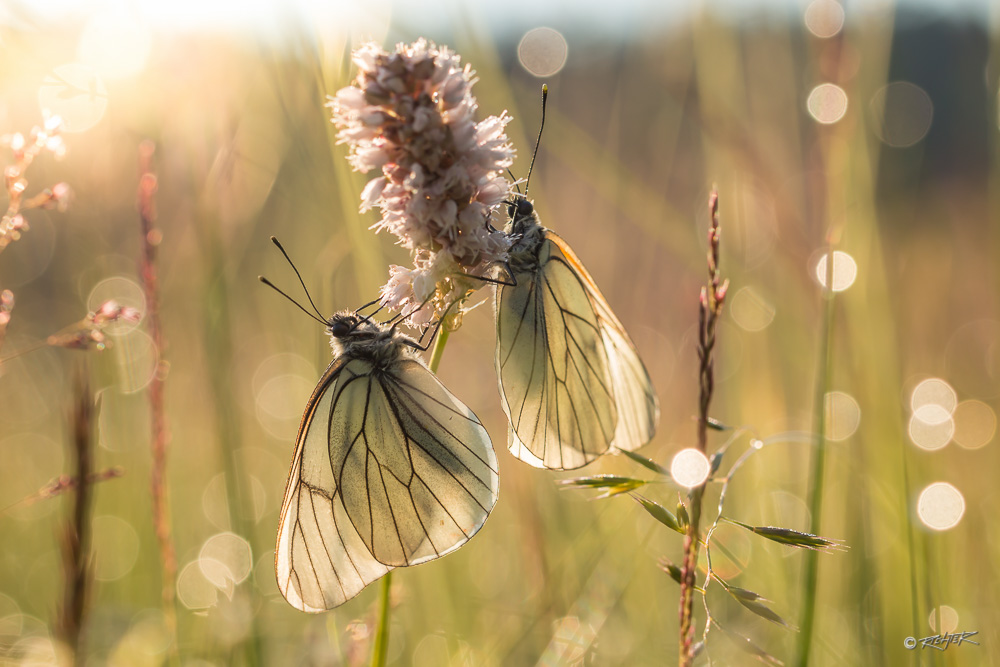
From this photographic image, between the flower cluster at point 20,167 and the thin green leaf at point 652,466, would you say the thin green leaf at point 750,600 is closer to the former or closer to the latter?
the thin green leaf at point 652,466

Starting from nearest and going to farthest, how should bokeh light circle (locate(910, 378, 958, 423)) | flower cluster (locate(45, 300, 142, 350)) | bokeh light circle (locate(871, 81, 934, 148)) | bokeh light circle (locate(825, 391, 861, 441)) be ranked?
flower cluster (locate(45, 300, 142, 350)) < bokeh light circle (locate(871, 81, 934, 148)) < bokeh light circle (locate(825, 391, 861, 441)) < bokeh light circle (locate(910, 378, 958, 423))

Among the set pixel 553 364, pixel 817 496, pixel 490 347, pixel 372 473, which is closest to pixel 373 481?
pixel 372 473

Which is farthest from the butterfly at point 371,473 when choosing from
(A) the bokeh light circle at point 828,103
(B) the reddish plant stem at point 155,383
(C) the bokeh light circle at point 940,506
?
(A) the bokeh light circle at point 828,103

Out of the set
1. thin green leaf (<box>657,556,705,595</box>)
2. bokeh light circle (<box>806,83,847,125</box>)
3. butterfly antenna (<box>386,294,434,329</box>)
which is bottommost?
thin green leaf (<box>657,556,705,595</box>)

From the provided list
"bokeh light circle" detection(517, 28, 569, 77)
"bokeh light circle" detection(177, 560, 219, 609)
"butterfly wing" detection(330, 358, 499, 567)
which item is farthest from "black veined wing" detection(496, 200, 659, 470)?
"bokeh light circle" detection(517, 28, 569, 77)

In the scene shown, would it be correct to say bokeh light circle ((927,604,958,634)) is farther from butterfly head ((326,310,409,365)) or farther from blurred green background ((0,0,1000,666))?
butterfly head ((326,310,409,365))

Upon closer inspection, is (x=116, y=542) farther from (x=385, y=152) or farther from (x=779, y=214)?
(x=779, y=214)

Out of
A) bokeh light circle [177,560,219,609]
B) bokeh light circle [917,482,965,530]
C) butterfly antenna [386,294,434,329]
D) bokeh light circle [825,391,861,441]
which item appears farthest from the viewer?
bokeh light circle [825,391,861,441]

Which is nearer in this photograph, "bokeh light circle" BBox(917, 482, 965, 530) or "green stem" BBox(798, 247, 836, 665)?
"green stem" BBox(798, 247, 836, 665)
